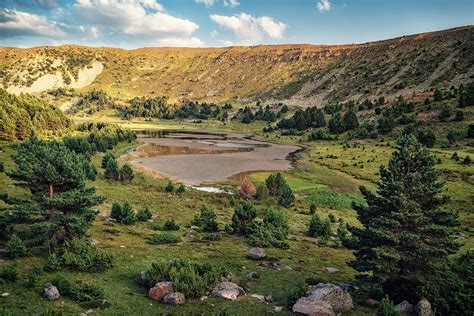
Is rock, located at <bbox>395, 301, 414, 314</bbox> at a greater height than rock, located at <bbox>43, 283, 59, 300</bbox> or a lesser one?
lesser

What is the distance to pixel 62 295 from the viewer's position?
58.3 ft

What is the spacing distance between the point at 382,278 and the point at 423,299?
115 inches

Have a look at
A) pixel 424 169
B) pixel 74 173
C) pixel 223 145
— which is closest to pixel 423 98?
pixel 223 145

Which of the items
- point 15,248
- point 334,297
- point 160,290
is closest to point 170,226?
point 15,248

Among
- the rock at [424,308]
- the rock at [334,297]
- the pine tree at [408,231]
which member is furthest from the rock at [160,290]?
the rock at [424,308]

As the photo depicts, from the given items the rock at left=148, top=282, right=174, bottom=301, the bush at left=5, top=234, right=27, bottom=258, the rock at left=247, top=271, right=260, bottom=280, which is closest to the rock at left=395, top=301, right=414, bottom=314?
the rock at left=247, top=271, right=260, bottom=280

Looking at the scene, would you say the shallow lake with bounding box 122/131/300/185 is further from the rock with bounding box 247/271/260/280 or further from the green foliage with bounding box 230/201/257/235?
the rock with bounding box 247/271/260/280

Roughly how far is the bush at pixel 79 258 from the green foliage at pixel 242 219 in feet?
46.9

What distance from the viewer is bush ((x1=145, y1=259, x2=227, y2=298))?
63.1 ft

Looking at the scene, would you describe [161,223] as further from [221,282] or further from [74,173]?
[221,282]

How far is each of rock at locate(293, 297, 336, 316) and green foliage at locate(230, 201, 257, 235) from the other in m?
16.6

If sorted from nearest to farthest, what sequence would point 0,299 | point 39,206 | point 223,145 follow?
point 0,299 → point 39,206 → point 223,145

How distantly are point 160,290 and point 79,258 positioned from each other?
5.78m

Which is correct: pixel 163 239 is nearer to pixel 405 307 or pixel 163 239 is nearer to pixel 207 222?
pixel 207 222
